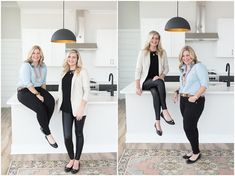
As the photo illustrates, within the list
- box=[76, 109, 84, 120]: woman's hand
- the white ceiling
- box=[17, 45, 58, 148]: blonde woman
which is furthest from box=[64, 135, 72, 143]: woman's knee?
the white ceiling

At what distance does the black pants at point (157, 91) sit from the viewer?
11.0 feet

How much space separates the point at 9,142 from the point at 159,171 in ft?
5.60

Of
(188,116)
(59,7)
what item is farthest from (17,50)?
(188,116)

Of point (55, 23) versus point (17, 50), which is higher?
point (55, 23)

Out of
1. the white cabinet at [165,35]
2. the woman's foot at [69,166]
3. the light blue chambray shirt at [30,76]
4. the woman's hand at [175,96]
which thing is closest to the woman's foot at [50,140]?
the woman's foot at [69,166]

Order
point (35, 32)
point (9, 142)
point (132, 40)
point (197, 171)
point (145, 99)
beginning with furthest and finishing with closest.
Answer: point (35, 32) < point (132, 40) < point (145, 99) < point (9, 142) < point (197, 171)

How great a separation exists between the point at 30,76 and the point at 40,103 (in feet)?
0.98

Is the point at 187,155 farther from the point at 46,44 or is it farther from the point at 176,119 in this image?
the point at 46,44

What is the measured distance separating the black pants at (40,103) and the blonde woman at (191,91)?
1439mm

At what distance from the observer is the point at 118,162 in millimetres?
3406

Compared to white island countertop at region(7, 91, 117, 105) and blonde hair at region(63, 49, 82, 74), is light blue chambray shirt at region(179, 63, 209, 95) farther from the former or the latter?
blonde hair at region(63, 49, 82, 74)

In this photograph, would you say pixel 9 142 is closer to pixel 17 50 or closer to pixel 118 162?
pixel 17 50

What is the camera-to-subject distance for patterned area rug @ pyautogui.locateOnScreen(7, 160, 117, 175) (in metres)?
3.26

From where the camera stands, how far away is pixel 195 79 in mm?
3305
